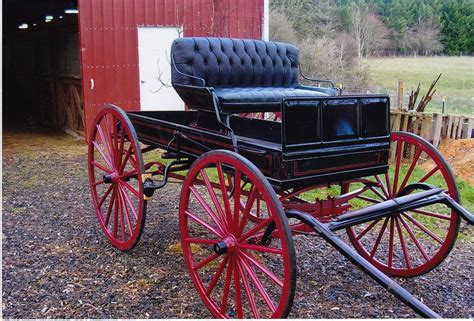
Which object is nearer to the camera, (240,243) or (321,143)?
(240,243)

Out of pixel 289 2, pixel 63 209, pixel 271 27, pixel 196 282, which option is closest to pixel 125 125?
pixel 196 282

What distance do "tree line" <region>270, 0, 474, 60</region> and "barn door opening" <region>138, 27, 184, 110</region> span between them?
33.4 ft

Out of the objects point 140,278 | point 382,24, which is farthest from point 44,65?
point 382,24

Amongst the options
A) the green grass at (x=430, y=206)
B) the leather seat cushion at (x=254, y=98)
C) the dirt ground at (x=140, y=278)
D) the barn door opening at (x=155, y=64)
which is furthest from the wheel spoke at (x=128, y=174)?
the barn door opening at (x=155, y=64)

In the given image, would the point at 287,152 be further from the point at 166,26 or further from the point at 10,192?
the point at 166,26

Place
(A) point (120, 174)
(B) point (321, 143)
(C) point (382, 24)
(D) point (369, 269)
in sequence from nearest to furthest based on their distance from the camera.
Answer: (D) point (369, 269), (B) point (321, 143), (A) point (120, 174), (C) point (382, 24)

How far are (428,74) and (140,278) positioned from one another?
17127 millimetres

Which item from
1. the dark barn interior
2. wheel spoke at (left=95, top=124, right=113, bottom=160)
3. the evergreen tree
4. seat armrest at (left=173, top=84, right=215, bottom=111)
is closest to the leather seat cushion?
seat armrest at (left=173, top=84, right=215, bottom=111)

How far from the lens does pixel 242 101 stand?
167 inches

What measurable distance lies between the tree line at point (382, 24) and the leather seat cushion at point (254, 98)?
47.4 feet

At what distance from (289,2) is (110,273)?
19673 mm

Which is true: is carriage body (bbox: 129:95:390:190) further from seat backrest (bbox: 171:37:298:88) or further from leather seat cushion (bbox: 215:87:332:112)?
seat backrest (bbox: 171:37:298:88)

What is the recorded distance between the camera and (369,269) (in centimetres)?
244

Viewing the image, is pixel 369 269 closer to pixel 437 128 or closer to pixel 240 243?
pixel 240 243
